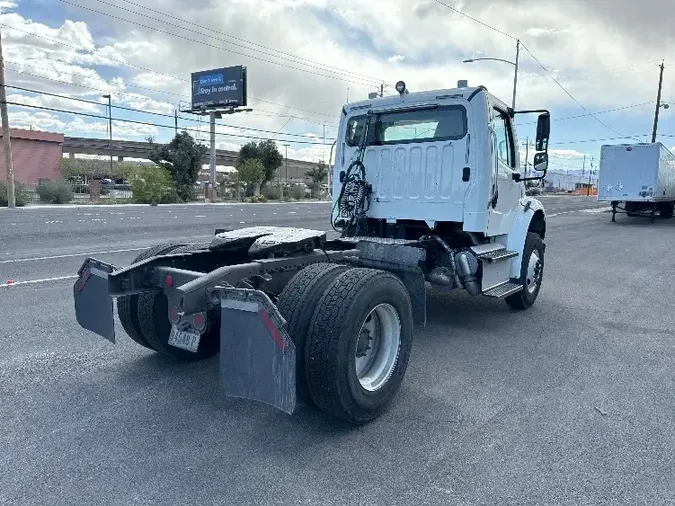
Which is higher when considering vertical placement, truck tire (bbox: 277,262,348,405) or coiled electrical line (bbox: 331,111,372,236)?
coiled electrical line (bbox: 331,111,372,236)

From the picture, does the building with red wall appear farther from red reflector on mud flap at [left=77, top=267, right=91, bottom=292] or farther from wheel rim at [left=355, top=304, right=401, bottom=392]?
wheel rim at [left=355, top=304, right=401, bottom=392]

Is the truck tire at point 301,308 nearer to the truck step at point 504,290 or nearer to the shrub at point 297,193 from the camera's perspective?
the truck step at point 504,290

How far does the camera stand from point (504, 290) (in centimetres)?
632

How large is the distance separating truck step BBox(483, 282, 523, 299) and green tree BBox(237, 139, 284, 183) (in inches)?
1978

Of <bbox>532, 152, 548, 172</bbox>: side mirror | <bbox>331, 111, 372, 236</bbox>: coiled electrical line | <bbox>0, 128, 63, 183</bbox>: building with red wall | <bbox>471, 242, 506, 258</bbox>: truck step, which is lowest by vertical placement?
<bbox>471, 242, 506, 258</bbox>: truck step

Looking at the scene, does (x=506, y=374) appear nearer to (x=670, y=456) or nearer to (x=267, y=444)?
(x=670, y=456)

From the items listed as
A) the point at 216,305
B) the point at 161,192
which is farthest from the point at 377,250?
the point at 161,192

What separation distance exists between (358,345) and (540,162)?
4.23m

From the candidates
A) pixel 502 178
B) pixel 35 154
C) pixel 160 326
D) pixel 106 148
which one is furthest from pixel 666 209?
pixel 106 148

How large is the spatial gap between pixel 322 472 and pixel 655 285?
8554 mm

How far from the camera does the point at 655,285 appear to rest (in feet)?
30.9

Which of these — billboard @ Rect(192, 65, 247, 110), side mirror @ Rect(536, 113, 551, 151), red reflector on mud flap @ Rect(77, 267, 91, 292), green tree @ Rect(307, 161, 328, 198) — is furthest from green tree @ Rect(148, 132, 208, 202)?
red reflector on mud flap @ Rect(77, 267, 91, 292)

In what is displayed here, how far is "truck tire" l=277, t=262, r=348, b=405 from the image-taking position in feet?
11.2

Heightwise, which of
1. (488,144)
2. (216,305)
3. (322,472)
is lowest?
(322,472)
